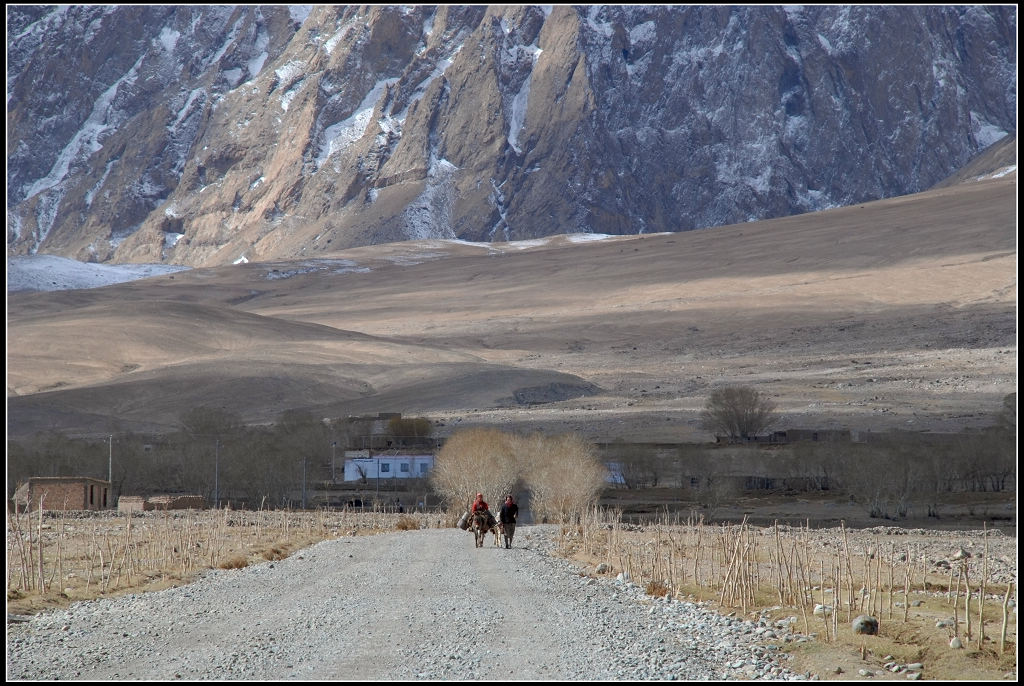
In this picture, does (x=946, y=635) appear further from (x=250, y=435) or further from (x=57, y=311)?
(x=57, y=311)

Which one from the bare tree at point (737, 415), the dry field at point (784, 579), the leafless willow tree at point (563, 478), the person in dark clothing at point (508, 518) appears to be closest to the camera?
the dry field at point (784, 579)

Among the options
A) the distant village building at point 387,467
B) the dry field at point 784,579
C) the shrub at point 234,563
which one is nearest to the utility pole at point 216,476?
the distant village building at point 387,467

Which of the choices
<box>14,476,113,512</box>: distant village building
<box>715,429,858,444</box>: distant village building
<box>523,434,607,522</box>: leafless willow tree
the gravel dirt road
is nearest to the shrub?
the gravel dirt road

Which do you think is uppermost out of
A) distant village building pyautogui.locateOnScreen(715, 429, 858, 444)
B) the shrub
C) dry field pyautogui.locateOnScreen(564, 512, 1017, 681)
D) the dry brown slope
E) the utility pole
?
the dry brown slope

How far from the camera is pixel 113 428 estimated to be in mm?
94250

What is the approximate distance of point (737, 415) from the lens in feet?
258

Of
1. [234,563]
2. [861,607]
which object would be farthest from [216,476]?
[861,607]

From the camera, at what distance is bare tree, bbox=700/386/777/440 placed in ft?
257

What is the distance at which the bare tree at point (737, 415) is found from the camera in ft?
257

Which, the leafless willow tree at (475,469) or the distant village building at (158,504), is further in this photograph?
the distant village building at (158,504)

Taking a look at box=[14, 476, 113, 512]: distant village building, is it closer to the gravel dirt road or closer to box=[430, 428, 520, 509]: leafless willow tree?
box=[430, 428, 520, 509]: leafless willow tree

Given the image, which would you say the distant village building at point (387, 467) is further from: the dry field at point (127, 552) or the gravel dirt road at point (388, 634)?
the gravel dirt road at point (388, 634)

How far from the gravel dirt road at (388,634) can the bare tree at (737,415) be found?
60.2 metres

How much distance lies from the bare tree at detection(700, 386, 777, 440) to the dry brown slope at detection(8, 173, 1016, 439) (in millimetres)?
2618
